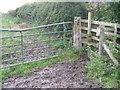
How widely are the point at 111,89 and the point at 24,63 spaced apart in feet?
9.69

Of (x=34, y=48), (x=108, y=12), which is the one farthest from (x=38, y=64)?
(x=108, y=12)

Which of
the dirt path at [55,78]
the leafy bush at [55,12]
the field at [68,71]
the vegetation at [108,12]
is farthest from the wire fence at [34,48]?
the vegetation at [108,12]

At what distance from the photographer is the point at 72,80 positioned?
4.51 m

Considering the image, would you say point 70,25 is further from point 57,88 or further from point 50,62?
point 57,88

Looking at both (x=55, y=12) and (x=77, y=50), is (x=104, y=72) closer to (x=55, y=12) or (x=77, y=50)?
(x=77, y=50)

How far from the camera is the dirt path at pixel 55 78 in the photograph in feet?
14.0

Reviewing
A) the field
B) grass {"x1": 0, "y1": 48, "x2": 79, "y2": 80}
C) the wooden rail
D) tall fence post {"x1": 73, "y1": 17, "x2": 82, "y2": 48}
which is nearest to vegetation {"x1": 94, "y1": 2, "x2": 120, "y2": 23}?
the wooden rail

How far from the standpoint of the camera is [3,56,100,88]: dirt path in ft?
14.0

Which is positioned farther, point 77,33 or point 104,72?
point 77,33

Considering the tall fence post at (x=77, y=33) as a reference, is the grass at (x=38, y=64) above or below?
below

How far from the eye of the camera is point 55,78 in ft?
15.3

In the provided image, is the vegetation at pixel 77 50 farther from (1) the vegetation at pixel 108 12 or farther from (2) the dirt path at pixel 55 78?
(2) the dirt path at pixel 55 78

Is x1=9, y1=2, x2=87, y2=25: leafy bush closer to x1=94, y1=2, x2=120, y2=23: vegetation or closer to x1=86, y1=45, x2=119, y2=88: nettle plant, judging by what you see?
x1=94, y1=2, x2=120, y2=23: vegetation

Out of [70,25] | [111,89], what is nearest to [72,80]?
[111,89]
